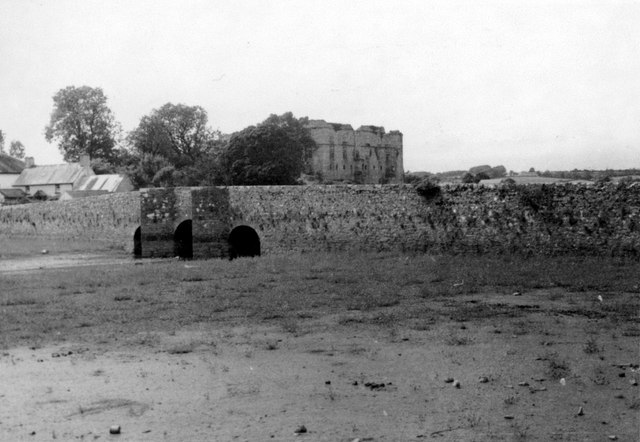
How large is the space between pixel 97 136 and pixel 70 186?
8850 mm

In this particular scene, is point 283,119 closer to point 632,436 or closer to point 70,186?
point 70,186

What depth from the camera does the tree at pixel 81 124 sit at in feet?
252

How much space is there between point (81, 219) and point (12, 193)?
45.3 m

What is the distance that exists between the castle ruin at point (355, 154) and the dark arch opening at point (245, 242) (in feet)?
153

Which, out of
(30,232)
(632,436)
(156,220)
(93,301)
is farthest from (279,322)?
(30,232)

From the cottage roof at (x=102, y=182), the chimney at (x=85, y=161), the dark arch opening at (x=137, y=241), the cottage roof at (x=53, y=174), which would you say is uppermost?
the chimney at (x=85, y=161)

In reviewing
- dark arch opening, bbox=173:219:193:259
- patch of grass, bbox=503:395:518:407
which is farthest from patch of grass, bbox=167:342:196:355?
dark arch opening, bbox=173:219:193:259

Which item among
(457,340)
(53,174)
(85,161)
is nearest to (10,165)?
(53,174)

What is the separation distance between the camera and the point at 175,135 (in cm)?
8169

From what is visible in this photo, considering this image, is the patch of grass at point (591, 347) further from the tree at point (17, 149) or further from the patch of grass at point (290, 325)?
the tree at point (17, 149)

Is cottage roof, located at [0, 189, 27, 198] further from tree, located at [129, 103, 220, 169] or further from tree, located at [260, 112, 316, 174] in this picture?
tree, located at [260, 112, 316, 174]

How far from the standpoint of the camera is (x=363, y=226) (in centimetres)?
2389

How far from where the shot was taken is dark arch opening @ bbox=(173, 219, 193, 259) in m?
29.1

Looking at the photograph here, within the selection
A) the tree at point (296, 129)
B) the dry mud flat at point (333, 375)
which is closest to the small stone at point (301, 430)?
the dry mud flat at point (333, 375)
